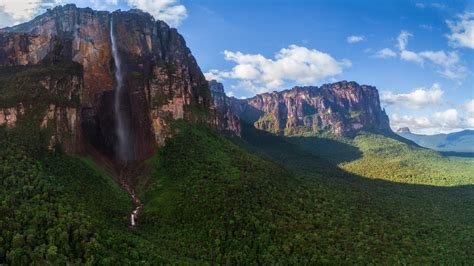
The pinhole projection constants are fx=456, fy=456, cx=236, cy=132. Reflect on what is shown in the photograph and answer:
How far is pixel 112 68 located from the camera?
125 meters

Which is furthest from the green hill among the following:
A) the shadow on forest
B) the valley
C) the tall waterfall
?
the tall waterfall

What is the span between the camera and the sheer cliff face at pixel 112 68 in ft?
372

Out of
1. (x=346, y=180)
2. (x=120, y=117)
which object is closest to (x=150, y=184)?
(x=120, y=117)

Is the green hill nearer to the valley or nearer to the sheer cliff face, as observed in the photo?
the valley

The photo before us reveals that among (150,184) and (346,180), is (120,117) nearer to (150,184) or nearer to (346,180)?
(150,184)

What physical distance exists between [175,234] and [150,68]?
2311 inches

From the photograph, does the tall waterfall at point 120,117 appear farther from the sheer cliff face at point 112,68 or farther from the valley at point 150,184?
the sheer cliff face at point 112,68

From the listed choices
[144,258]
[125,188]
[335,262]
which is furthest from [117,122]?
[335,262]

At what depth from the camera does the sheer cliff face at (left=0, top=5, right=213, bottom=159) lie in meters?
114

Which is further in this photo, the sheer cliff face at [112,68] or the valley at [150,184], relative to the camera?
the sheer cliff face at [112,68]

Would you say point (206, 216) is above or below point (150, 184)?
below

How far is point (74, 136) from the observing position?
103438 millimetres

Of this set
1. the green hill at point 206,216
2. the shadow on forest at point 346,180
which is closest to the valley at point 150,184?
the green hill at point 206,216

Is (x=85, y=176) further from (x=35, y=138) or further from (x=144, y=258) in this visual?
(x=144, y=258)
